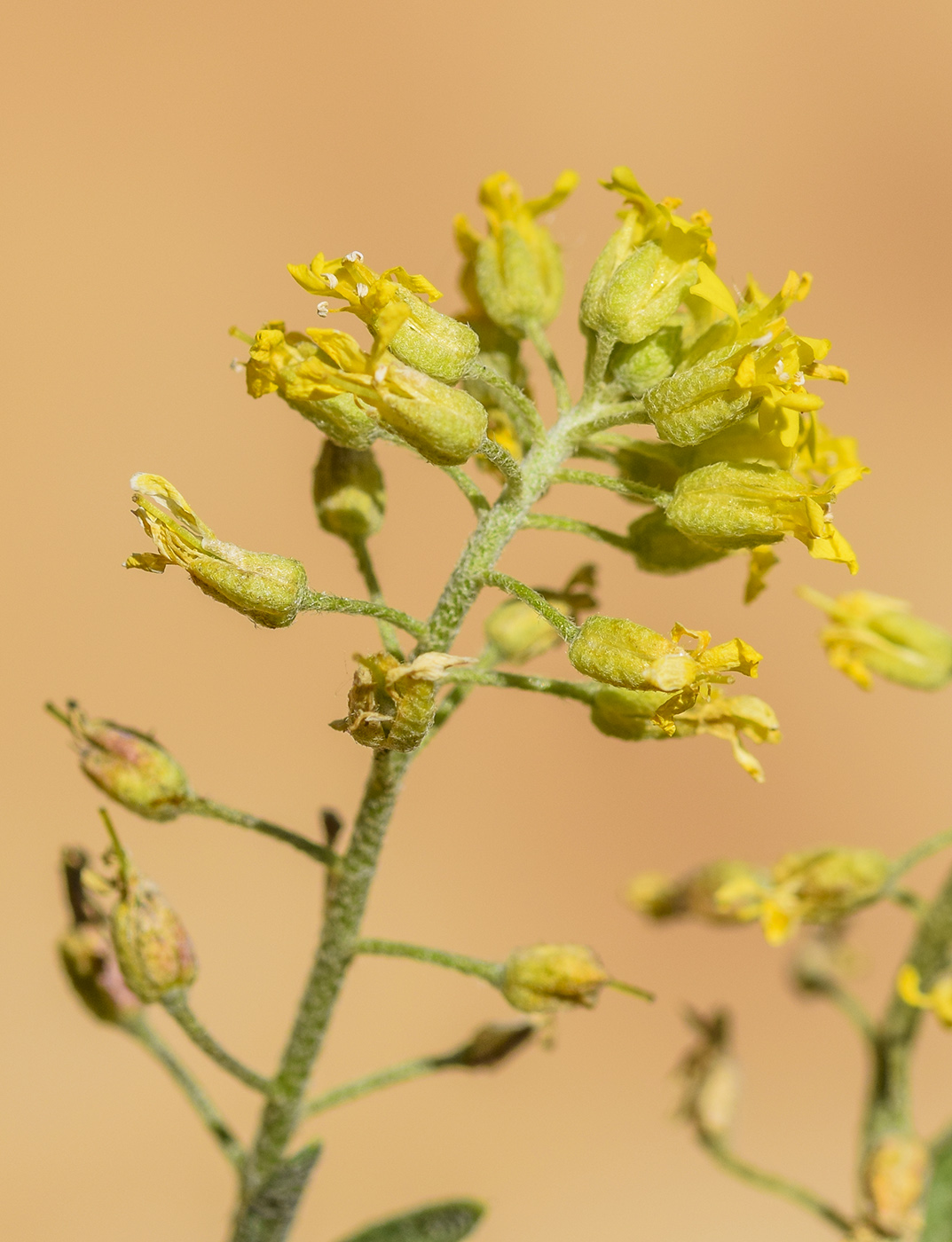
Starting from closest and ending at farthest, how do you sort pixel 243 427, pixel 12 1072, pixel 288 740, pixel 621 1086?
pixel 12 1072 < pixel 621 1086 < pixel 288 740 < pixel 243 427

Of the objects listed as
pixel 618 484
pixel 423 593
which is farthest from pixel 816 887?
pixel 423 593

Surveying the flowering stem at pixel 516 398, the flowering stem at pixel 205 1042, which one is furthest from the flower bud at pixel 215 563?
the flowering stem at pixel 205 1042

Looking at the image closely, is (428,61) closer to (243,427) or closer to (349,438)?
(243,427)

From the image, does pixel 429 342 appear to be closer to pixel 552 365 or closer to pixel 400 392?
pixel 400 392

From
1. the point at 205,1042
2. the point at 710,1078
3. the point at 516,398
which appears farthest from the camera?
the point at 710,1078

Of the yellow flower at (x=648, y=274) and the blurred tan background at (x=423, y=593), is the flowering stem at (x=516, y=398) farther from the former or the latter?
the blurred tan background at (x=423, y=593)

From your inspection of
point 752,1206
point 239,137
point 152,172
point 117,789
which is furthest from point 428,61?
point 117,789
